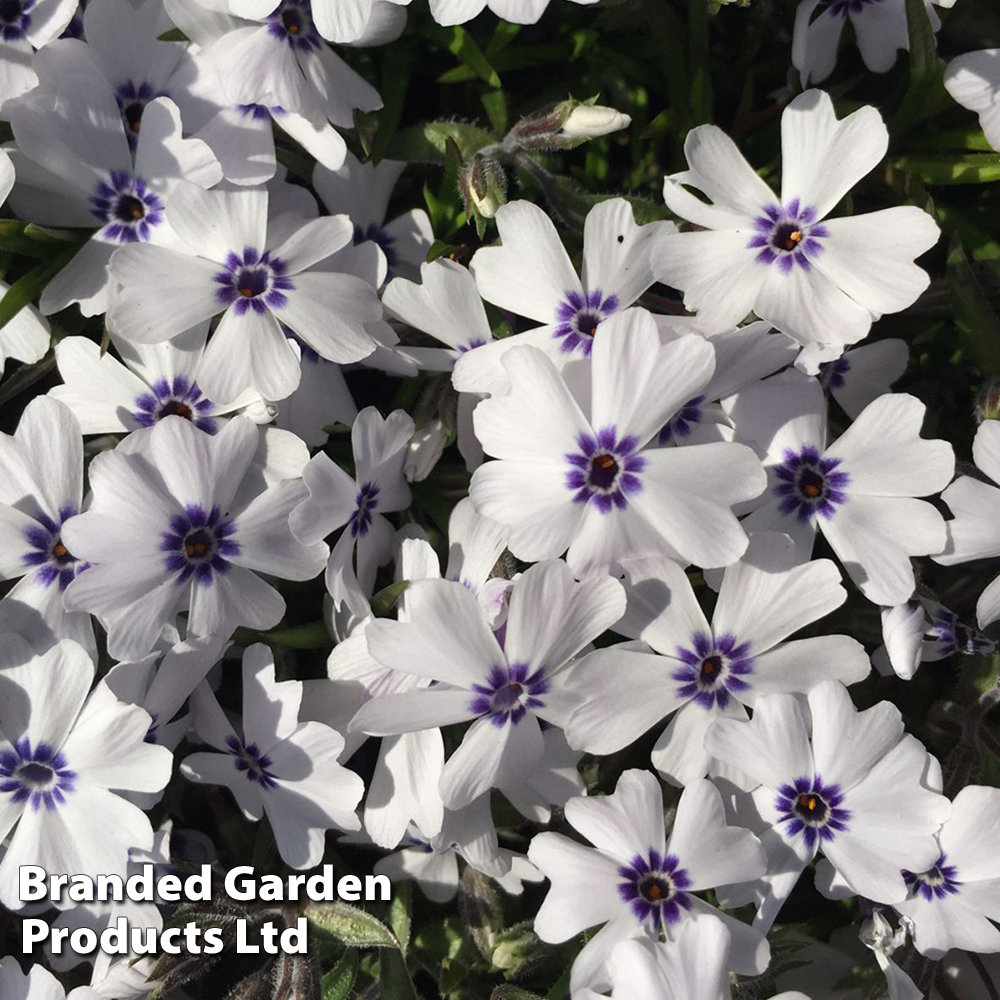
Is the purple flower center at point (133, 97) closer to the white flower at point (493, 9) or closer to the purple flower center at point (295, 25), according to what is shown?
the purple flower center at point (295, 25)

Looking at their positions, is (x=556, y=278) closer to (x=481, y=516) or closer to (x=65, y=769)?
(x=481, y=516)

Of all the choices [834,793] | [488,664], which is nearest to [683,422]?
[488,664]

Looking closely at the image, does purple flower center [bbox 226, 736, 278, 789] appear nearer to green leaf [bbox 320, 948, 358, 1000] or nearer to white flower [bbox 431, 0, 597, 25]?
green leaf [bbox 320, 948, 358, 1000]

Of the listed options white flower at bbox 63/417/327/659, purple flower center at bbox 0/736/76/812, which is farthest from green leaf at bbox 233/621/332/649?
purple flower center at bbox 0/736/76/812

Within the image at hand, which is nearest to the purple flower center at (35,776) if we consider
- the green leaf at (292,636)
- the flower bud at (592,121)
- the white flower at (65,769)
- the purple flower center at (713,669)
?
the white flower at (65,769)

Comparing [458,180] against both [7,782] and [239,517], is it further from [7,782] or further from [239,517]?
[7,782]

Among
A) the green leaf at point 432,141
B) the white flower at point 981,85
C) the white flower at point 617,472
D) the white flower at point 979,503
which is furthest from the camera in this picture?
the green leaf at point 432,141

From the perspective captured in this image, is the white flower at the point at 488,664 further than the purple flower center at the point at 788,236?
No
